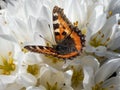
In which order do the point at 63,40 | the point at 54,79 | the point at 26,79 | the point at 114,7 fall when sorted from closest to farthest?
the point at 26,79 < the point at 54,79 < the point at 63,40 < the point at 114,7

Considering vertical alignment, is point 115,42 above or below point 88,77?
above

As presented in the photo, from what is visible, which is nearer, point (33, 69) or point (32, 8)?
point (33, 69)

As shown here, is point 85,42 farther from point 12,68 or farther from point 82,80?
point 12,68

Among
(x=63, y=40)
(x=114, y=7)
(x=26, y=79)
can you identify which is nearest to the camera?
(x=26, y=79)

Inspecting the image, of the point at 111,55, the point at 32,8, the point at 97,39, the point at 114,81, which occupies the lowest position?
the point at 114,81

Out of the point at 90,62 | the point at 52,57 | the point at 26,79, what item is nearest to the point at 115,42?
the point at 90,62

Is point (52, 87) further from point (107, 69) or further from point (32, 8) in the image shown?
point (32, 8)

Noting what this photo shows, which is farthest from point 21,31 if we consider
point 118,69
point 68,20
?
point 118,69
